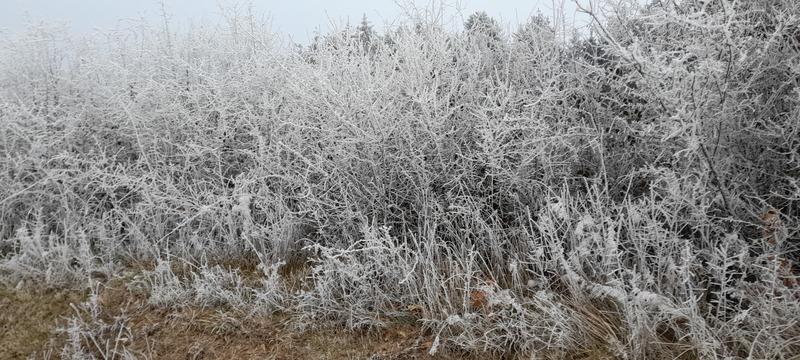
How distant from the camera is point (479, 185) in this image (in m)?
3.59

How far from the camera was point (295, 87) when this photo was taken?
3.89 meters

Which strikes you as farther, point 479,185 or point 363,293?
point 479,185

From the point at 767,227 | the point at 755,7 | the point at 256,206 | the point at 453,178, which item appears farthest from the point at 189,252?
the point at 755,7

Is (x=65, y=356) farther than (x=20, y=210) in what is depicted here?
No

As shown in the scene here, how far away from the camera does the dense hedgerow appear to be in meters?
2.52

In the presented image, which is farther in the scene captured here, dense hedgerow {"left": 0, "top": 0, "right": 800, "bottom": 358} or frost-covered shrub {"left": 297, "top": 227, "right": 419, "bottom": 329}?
frost-covered shrub {"left": 297, "top": 227, "right": 419, "bottom": 329}

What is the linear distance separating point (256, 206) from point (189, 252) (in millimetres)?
583

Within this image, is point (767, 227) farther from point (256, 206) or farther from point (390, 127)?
point (256, 206)

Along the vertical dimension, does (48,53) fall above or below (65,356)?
above

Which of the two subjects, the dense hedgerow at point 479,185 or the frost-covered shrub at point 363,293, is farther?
the frost-covered shrub at point 363,293

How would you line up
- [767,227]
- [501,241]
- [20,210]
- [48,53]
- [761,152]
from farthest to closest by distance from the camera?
[48,53] → [20,210] → [501,241] → [761,152] → [767,227]

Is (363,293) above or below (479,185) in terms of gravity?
below

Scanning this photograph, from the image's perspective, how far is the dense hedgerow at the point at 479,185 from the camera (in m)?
2.52

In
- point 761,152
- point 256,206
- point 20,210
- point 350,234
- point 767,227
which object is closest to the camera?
point 767,227
